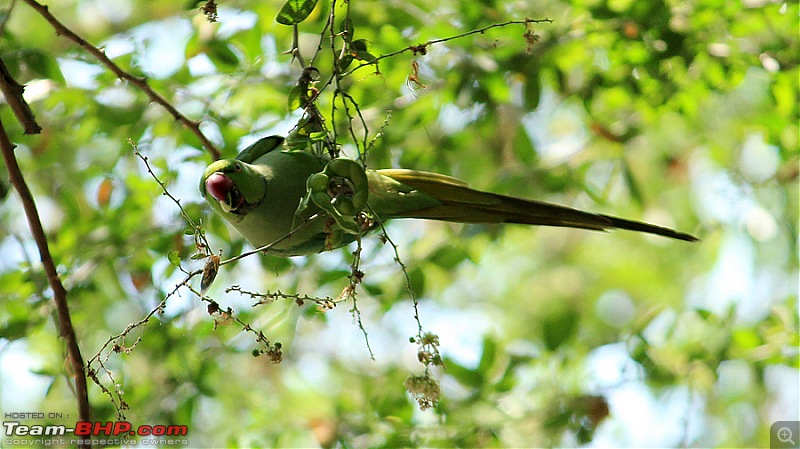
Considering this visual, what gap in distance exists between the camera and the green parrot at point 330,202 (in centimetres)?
133

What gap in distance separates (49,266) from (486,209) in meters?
1.00

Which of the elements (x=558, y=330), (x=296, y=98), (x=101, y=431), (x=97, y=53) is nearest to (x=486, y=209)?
(x=296, y=98)

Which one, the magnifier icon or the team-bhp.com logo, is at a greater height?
the team-bhp.com logo

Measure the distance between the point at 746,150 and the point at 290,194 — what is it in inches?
126

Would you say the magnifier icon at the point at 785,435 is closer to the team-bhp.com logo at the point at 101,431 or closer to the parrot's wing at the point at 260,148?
the team-bhp.com logo at the point at 101,431

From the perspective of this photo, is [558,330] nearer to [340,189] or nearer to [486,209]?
[486,209]

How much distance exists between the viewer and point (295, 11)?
1448mm

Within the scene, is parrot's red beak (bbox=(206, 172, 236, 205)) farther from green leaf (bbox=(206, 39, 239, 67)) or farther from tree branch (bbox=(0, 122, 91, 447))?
green leaf (bbox=(206, 39, 239, 67))

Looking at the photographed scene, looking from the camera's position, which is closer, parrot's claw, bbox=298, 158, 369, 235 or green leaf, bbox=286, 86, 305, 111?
parrot's claw, bbox=298, 158, 369, 235

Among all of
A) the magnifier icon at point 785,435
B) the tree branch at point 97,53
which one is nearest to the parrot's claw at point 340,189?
the tree branch at point 97,53

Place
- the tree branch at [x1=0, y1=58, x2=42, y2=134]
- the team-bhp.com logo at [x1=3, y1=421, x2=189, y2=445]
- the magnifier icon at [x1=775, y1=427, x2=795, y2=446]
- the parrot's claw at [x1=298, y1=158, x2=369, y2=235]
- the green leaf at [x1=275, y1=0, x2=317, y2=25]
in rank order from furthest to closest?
the magnifier icon at [x1=775, y1=427, x2=795, y2=446] → the team-bhp.com logo at [x1=3, y1=421, x2=189, y2=445] → the tree branch at [x1=0, y1=58, x2=42, y2=134] → the green leaf at [x1=275, y1=0, x2=317, y2=25] → the parrot's claw at [x1=298, y1=158, x2=369, y2=235]

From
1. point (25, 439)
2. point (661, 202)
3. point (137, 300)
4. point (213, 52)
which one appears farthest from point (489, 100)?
point (661, 202)

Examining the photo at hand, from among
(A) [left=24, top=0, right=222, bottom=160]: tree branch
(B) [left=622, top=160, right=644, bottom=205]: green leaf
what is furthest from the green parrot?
(B) [left=622, top=160, right=644, bottom=205]: green leaf

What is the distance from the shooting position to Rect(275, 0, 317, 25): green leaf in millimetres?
1438
